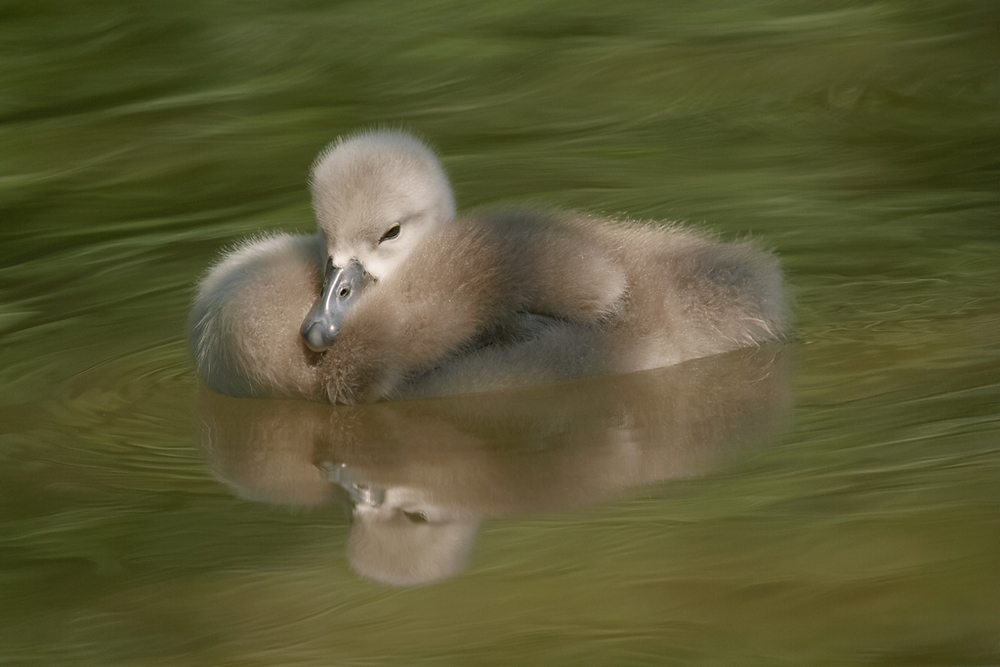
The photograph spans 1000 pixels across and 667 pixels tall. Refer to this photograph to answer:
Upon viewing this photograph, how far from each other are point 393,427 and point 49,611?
97 centimetres

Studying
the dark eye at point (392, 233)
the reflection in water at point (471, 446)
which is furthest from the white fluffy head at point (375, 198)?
the reflection in water at point (471, 446)

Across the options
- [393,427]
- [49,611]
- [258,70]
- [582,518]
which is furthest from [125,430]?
[258,70]

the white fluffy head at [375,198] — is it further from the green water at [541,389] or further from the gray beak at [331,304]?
the green water at [541,389]

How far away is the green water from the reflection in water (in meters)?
0.01

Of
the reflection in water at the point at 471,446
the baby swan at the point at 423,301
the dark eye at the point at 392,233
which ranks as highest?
the dark eye at the point at 392,233

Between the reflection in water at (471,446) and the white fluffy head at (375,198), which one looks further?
the white fluffy head at (375,198)

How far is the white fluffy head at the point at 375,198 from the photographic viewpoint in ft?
11.9

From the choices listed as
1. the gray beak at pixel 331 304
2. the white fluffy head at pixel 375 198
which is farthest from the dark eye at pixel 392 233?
the gray beak at pixel 331 304

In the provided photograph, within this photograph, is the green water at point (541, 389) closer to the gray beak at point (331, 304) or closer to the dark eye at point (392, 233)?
the gray beak at point (331, 304)

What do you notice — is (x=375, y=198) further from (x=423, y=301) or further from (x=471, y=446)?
(x=471, y=446)

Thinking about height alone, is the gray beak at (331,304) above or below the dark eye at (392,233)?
below

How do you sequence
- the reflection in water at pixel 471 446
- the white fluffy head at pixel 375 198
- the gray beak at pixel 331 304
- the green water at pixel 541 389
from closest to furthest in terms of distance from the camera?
the green water at pixel 541 389
the reflection in water at pixel 471 446
the gray beak at pixel 331 304
the white fluffy head at pixel 375 198

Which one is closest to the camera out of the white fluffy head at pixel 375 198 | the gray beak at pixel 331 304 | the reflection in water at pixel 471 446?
the reflection in water at pixel 471 446

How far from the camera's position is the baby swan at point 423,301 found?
354cm
